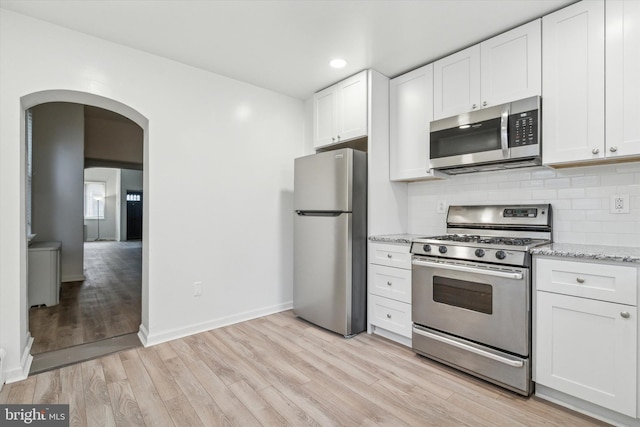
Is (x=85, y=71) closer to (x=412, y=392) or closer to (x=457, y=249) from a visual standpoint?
(x=457, y=249)

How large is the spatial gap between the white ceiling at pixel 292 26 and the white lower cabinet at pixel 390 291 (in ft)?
5.40

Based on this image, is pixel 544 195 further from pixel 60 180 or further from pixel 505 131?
pixel 60 180

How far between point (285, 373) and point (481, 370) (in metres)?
1.31

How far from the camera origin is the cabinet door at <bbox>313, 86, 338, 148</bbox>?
3242 mm

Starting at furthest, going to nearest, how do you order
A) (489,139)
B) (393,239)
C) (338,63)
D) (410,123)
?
(410,123), (338,63), (393,239), (489,139)

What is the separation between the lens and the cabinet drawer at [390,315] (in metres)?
2.59

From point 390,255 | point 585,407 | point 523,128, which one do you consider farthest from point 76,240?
point 585,407

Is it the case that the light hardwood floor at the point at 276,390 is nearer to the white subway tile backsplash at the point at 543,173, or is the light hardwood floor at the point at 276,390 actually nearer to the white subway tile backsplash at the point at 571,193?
the white subway tile backsplash at the point at 571,193

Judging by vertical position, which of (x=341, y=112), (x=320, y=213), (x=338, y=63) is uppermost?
(x=338, y=63)

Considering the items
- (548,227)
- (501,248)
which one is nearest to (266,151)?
(501,248)

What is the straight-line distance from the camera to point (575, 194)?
7.25 ft

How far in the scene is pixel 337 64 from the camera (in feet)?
9.27

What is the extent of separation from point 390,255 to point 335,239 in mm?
510

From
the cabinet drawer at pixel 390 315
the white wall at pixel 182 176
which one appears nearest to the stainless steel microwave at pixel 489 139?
the cabinet drawer at pixel 390 315
